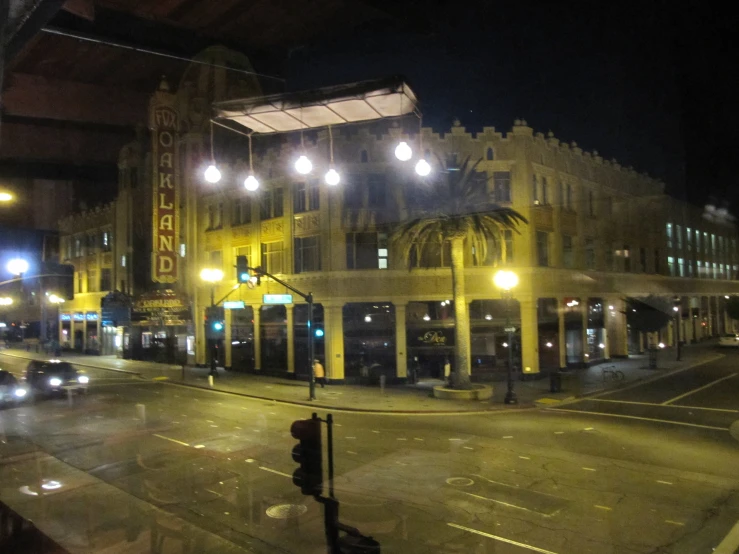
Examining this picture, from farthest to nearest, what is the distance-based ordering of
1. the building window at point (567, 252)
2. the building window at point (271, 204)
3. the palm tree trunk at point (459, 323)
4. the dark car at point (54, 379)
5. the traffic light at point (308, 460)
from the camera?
the building window at point (567, 252), the building window at point (271, 204), the dark car at point (54, 379), the palm tree trunk at point (459, 323), the traffic light at point (308, 460)

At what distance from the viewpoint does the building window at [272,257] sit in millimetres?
34922

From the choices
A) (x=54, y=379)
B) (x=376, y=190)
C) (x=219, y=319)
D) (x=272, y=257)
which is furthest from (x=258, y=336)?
(x=54, y=379)

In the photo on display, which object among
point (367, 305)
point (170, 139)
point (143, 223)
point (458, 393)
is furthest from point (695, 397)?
point (143, 223)

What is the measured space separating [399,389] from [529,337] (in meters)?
8.01

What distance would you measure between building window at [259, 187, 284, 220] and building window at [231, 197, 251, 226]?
1.44 metres

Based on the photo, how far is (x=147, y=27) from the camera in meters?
17.4

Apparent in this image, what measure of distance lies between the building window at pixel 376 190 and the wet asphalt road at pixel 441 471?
1293 cm

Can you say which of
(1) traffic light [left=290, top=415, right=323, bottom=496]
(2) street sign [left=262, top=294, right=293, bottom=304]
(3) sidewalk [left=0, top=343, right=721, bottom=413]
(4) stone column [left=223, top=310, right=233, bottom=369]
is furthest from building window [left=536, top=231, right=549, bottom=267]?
(1) traffic light [left=290, top=415, right=323, bottom=496]

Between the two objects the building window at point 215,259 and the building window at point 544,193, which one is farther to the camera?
the building window at point 215,259

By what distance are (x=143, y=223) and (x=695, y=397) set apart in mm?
40006

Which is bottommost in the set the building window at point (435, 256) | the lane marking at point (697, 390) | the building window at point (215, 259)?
the lane marking at point (697, 390)

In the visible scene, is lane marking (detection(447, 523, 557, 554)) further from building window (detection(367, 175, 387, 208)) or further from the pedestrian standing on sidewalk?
building window (detection(367, 175, 387, 208))

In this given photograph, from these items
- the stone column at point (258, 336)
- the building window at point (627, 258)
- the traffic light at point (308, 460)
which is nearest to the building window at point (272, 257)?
the stone column at point (258, 336)

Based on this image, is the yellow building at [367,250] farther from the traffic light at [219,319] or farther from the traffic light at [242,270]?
the traffic light at [242,270]
